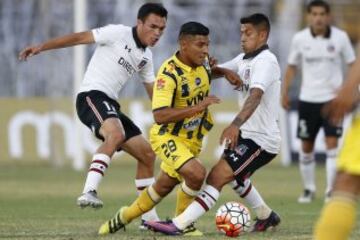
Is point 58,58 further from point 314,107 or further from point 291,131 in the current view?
point 314,107

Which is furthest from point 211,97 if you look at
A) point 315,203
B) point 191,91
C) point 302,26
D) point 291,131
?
point 302,26

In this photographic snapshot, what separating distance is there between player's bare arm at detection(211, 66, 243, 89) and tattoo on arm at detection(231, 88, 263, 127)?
1.50ft

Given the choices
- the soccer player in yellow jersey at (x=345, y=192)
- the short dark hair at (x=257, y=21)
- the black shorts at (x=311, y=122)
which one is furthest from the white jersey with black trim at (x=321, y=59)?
the soccer player in yellow jersey at (x=345, y=192)

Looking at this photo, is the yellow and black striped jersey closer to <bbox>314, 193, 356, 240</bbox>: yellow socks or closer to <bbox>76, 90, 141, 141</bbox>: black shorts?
<bbox>76, 90, 141, 141</bbox>: black shorts

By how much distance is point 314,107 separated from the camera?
15.5 meters

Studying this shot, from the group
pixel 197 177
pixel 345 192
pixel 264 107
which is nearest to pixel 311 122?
pixel 264 107

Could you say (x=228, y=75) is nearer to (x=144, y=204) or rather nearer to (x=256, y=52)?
(x=256, y=52)

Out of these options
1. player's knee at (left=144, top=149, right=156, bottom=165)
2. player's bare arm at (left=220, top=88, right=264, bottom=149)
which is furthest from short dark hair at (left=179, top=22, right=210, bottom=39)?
player's knee at (left=144, top=149, right=156, bottom=165)

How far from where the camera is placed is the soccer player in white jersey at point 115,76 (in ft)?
36.4

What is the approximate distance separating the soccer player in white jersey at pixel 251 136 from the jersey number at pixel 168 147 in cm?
43

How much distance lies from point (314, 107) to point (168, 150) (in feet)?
18.8

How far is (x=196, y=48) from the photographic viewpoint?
10.2 meters

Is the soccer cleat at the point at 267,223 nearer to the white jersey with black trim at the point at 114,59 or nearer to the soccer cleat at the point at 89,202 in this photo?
the soccer cleat at the point at 89,202

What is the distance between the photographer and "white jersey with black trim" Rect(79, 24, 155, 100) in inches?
455
